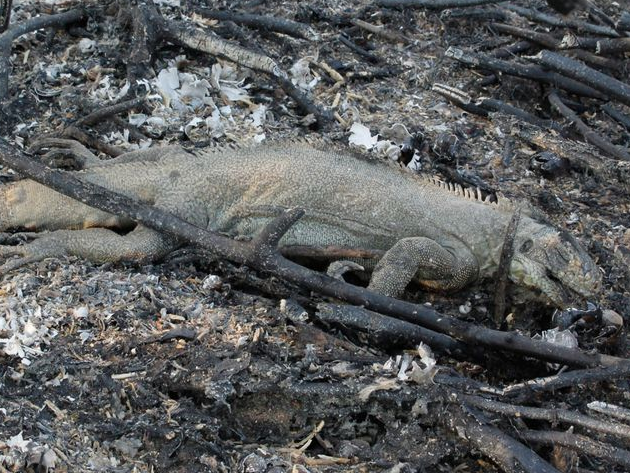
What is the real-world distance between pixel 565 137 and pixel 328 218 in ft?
7.91

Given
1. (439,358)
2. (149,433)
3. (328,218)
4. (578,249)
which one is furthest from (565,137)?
(149,433)

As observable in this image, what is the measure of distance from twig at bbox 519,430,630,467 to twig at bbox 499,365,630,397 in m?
0.22

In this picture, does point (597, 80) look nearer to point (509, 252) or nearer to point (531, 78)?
point (531, 78)

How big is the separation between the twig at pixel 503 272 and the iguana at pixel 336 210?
0.22 m

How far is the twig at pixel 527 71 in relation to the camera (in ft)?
24.1

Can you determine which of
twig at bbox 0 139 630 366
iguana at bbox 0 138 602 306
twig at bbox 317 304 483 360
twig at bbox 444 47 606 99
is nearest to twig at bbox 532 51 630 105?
twig at bbox 444 47 606 99

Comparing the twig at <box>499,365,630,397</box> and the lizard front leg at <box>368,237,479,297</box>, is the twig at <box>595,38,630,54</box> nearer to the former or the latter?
the lizard front leg at <box>368,237,479,297</box>

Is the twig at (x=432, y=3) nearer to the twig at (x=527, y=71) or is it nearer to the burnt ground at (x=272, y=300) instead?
the burnt ground at (x=272, y=300)

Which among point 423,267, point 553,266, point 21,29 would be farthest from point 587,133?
point 21,29

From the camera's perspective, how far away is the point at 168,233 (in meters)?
5.00

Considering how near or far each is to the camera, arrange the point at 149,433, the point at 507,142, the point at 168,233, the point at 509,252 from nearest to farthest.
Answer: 1. the point at 149,433
2. the point at 168,233
3. the point at 509,252
4. the point at 507,142

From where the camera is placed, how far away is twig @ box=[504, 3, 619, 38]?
707 cm

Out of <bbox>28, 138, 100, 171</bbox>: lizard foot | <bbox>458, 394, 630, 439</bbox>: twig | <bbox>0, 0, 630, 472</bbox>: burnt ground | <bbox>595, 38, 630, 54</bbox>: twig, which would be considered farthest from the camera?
<bbox>595, 38, 630, 54</bbox>: twig

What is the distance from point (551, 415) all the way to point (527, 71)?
4270 mm
